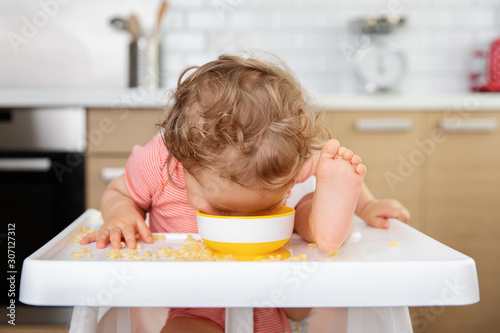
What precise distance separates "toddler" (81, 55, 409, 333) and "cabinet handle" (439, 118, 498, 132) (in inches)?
44.0

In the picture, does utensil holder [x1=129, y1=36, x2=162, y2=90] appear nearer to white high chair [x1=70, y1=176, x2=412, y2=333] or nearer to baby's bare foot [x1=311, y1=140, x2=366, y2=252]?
white high chair [x1=70, y1=176, x2=412, y2=333]

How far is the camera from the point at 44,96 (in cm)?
180

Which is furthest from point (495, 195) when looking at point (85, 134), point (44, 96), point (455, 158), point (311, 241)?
point (44, 96)

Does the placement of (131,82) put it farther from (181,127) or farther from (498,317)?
(498,317)

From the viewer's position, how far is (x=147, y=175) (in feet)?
3.25

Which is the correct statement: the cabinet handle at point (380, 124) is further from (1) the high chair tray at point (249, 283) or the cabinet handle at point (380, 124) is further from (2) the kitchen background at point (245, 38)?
(1) the high chair tray at point (249, 283)

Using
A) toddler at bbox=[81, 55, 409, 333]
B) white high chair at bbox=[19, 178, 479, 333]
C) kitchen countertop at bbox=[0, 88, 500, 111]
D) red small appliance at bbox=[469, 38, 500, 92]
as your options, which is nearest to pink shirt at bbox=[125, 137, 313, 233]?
toddler at bbox=[81, 55, 409, 333]

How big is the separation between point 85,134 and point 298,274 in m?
1.43

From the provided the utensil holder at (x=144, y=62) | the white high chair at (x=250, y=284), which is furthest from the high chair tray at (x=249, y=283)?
the utensil holder at (x=144, y=62)

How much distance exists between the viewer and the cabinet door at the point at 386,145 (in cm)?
186

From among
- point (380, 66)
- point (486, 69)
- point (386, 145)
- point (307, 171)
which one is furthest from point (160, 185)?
point (486, 69)

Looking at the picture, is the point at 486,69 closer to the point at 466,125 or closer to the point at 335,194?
the point at 466,125

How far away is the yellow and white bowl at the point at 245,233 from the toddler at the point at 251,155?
6cm

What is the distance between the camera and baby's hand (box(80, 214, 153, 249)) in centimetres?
74
